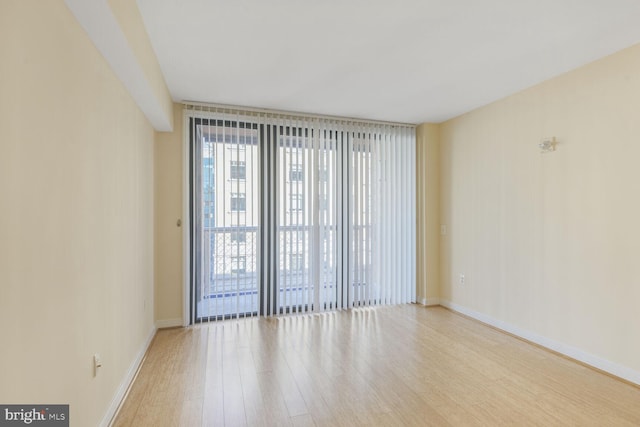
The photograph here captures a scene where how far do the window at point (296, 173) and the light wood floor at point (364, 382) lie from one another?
1832 millimetres

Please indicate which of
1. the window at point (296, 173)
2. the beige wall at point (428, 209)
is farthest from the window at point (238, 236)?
the beige wall at point (428, 209)

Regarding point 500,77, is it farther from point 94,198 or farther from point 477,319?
point 94,198

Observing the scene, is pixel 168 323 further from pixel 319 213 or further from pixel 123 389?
pixel 319 213

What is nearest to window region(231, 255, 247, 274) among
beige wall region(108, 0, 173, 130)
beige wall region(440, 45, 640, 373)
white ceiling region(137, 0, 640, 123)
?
beige wall region(108, 0, 173, 130)

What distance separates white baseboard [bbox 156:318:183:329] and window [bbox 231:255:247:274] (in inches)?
32.7

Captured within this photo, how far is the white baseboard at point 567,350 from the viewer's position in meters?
2.43

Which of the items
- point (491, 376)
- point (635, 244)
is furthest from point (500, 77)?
point (491, 376)

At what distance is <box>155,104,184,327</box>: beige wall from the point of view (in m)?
3.53

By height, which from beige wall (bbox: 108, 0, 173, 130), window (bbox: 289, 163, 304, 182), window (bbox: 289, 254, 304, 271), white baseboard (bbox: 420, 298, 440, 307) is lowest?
white baseboard (bbox: 420, 298, 440, 307)

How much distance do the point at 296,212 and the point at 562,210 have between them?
2801 millimetres

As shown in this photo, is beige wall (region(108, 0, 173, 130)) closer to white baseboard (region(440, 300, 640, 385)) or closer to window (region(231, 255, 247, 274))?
window (region(231, 255, 247, 274))

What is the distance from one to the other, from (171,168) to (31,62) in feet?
8.42

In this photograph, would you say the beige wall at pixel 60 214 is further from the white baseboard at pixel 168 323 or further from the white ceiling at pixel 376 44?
the white baseboard at pixel 168 323

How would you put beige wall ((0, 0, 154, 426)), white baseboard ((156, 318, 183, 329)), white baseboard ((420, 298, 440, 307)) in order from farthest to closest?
white baseboard ((420, 298, 440, 307)) → white baseboard ((156, 318, 183, 329)) → beige wall ((0, 0, 154, 426))
